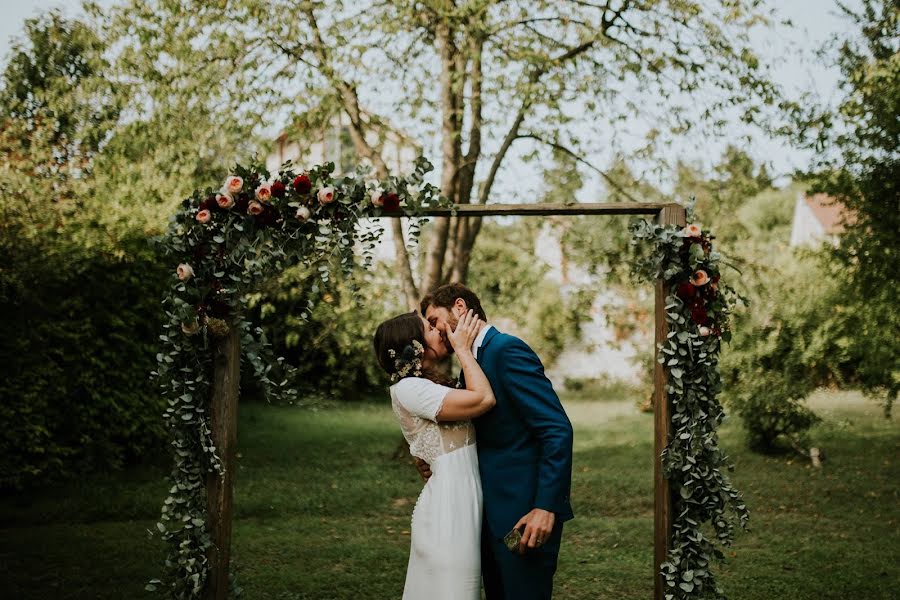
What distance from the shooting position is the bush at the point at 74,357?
7.91m

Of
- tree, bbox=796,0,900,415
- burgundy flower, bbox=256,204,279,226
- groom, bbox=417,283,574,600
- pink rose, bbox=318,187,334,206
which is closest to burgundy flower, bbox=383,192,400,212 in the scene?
pink rose, bbox=318,187,334,206

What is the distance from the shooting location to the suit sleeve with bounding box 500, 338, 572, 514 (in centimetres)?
338

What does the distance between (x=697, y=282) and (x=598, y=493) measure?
5874 mm

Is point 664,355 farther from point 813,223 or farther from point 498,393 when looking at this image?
point 813,223

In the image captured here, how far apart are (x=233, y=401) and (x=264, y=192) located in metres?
1.09

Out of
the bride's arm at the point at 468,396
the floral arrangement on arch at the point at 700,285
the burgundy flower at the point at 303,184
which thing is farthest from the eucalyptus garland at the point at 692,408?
the burgundy flower at the point at 303,184

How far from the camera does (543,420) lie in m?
3.44

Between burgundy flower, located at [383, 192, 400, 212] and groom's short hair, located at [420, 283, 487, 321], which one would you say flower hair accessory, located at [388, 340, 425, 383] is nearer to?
groom's short hair, located at [420, 283, 487, 321]

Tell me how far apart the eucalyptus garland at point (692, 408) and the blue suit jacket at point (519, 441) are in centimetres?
83

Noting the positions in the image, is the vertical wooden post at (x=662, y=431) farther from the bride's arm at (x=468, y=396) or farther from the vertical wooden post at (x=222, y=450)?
the vertical wooden post at (x=222, y=450)

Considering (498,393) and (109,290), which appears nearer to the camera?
(498,393)

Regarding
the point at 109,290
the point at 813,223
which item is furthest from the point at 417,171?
the point at 813,223

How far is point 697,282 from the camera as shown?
4.08 metres

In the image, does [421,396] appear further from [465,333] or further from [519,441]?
[519,441]
